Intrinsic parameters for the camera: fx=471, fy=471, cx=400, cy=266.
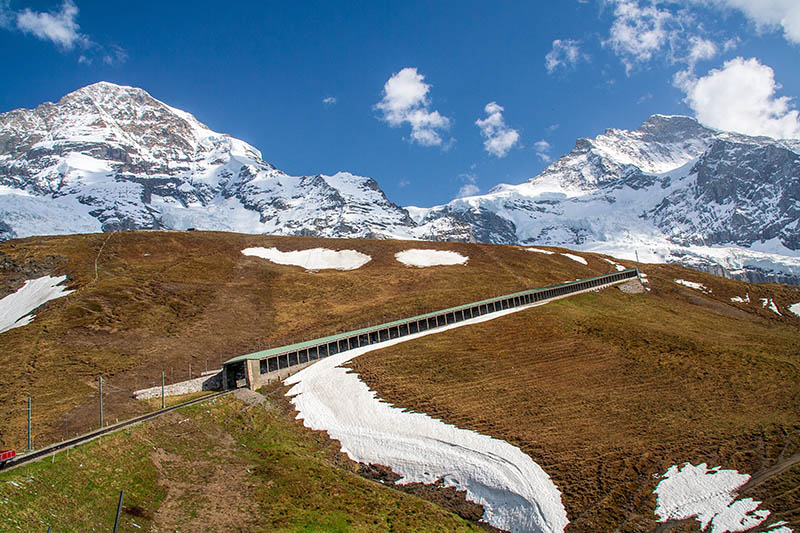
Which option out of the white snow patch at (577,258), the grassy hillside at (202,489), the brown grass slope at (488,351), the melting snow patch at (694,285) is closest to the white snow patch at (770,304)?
the brown grass slope at (488,351)

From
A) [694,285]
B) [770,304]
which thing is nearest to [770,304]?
[770,304]

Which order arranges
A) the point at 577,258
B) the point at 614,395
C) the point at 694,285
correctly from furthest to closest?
the point at 577,258, the point at 694,285, the point at 614,395

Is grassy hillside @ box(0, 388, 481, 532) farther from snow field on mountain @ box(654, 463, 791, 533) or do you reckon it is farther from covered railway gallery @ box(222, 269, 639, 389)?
covered railway gallery @ box(222, 269, 639, 389)

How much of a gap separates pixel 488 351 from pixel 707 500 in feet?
83.0

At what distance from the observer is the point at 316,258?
3647 inches

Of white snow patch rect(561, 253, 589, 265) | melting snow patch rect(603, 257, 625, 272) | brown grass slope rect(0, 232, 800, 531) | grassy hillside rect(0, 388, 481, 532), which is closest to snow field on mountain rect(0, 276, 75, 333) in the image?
brown grass slope rect(0, 232, 800, 531)

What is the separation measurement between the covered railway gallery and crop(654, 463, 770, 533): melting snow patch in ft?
115

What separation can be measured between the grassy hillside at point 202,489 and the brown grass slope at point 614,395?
7882 millimetres

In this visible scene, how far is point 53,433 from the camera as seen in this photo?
33.9m

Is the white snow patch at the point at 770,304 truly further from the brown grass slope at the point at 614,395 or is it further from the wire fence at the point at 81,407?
the wire fence at the point at 81,407

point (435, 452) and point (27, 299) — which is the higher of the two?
point (27, 299)

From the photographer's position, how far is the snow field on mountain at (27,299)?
55.9 meters

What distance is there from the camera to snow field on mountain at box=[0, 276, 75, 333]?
55.9 metres

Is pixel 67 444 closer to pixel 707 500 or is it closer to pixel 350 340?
pixel 350 340
